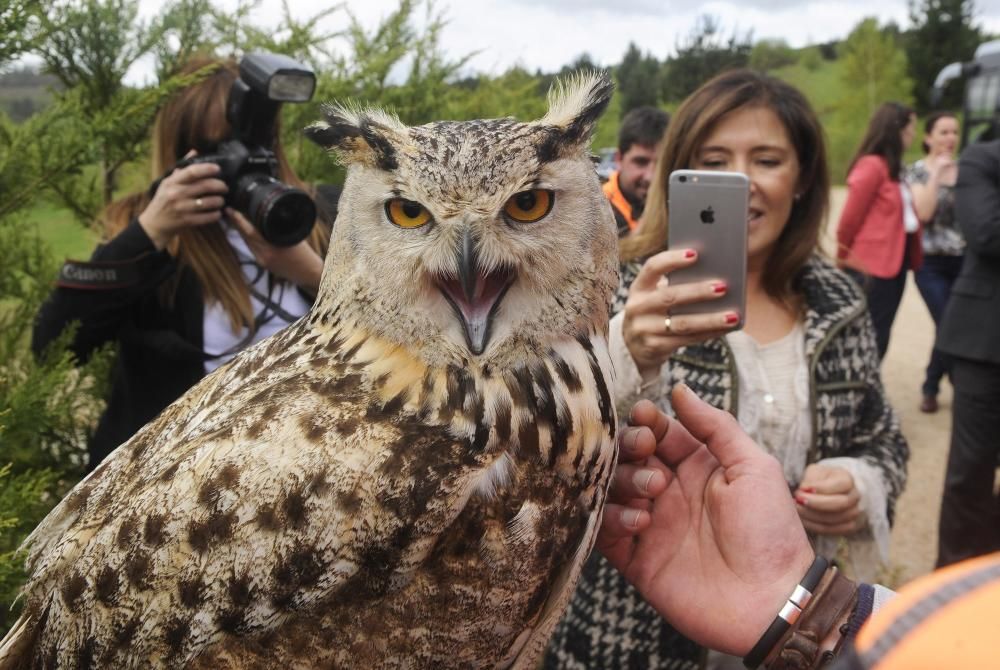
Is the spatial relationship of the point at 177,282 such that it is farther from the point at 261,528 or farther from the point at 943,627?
the point at 943,627

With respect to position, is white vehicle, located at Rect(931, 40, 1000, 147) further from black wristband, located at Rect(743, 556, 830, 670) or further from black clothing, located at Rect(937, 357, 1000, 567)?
black wristband, located at Rect(743, 556, 830, 670)

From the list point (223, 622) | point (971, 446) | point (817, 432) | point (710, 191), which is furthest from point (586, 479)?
point (971, 446)

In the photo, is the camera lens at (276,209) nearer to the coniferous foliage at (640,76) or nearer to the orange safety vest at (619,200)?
the orange safety vest at (619,200)

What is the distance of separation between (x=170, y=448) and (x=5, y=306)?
145 cm

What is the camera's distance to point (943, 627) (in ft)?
1.14

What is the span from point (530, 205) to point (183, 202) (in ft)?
3.77

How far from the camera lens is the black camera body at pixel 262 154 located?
200 centimetres

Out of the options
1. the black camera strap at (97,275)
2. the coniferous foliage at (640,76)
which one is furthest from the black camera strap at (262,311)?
the coniferous foliage at (640,76)

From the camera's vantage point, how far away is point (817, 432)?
6.58 feet

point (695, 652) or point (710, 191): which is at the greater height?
point (710, 191)

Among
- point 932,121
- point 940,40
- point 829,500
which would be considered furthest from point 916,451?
point 940,40

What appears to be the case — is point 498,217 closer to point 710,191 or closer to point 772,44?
point 710,191

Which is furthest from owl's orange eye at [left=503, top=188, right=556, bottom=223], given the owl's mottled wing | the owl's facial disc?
the owl's mottled wing

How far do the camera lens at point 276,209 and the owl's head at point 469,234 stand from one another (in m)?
0.60
